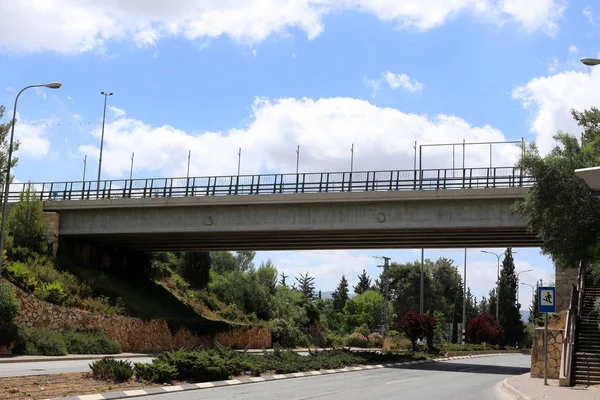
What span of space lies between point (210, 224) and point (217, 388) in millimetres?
24528

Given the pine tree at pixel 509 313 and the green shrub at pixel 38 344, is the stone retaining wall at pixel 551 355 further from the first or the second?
the pine tree at pixel 509 313

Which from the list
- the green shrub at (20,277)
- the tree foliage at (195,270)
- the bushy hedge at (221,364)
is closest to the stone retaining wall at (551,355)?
the bushy hedge at (221,364)

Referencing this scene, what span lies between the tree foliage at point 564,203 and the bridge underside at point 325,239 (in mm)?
12389

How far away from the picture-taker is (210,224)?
43.8 meters

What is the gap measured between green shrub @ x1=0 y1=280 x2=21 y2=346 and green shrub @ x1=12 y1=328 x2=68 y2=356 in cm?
42

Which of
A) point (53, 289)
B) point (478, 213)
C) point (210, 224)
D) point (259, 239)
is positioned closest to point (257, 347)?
point (259, 239)

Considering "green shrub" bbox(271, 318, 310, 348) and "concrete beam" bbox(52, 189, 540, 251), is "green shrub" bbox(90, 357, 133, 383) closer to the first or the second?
"concrete beam" bbox(52, 189, 540, 251)

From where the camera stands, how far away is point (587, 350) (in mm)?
27719

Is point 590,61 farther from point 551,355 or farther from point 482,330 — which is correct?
point 482,330

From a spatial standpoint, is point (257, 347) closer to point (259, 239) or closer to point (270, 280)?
point (259, 239)

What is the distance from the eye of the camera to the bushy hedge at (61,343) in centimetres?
3158

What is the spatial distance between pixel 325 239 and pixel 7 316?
2150 cm

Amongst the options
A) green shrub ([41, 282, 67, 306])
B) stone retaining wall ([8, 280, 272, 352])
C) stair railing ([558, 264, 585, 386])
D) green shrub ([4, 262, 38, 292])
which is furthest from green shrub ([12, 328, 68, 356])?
stair railing ([558, 264, 585, 386])

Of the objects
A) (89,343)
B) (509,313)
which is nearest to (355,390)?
(89,343)
